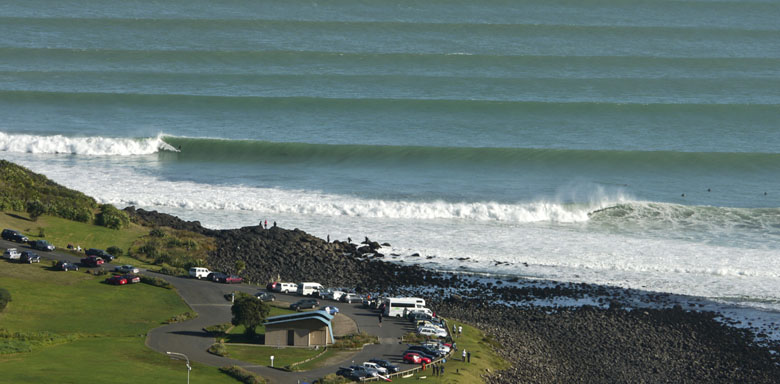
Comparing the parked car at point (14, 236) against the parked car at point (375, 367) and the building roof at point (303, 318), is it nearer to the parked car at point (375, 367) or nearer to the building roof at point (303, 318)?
the building roof at point (303, 318)

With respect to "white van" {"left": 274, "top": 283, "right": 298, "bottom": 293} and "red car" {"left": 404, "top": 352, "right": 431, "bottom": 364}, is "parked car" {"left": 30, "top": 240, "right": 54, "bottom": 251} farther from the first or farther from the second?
"red car" {"left": 404, "top": 352, "right": 431, "bottom": 364}

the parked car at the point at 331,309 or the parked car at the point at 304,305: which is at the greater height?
the parked car at the point at 304,305

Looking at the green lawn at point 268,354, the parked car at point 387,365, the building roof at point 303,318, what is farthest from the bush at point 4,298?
the parked car at point 387,365

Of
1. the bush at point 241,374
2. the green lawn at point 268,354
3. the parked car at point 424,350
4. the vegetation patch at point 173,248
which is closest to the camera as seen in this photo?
the bush at point 241,374

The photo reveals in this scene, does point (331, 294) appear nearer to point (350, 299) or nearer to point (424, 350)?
point (350, 299)

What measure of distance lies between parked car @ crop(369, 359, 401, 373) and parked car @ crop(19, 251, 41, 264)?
1969 cm

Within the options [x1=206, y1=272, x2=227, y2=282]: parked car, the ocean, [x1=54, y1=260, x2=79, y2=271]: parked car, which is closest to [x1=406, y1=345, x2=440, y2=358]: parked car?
[x1=206, y1=272, x2=227, y2=282]: parked car

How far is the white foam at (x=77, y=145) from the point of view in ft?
245

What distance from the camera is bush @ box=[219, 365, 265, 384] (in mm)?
32719

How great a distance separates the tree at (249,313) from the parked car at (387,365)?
600 cm

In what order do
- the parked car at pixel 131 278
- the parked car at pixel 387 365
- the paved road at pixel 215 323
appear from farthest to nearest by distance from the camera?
the parked car at pixel 131 278 → the paved road at pixel 215 323 → the parked car at pixel 387 365

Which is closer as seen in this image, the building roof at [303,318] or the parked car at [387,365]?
the parked car at [387,365]

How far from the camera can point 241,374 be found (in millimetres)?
33281

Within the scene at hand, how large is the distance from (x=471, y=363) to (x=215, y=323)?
11236 millimetres
